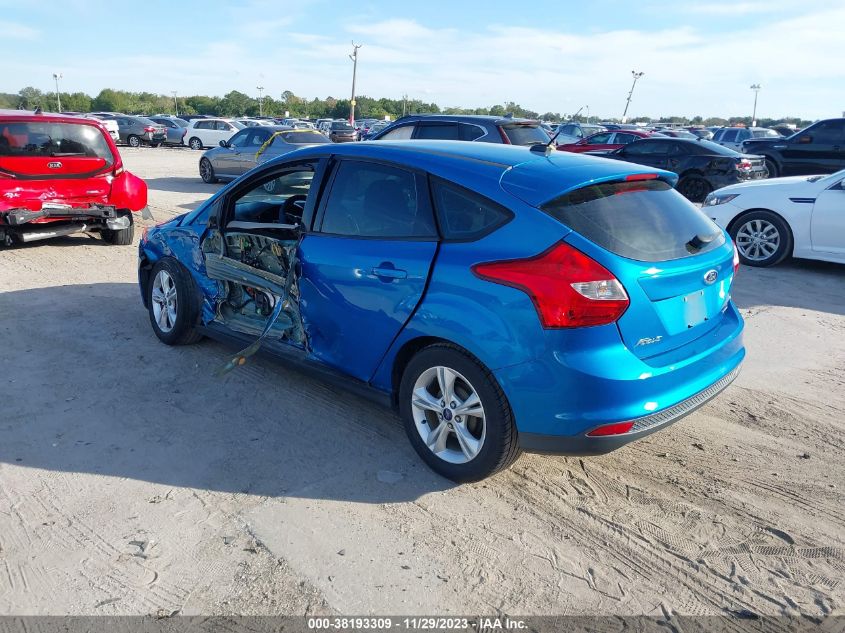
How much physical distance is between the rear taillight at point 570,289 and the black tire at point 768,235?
6430mm

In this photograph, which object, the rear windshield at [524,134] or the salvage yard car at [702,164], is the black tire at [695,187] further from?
the rear windshield at [524,134]

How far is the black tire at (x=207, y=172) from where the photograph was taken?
17.5 meters

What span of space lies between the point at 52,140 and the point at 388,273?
6.88 m

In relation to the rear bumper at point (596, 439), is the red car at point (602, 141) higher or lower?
higher

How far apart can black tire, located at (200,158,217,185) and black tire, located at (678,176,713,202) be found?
11.2m

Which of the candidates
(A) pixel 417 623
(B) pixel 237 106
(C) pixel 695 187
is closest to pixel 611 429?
(A) pixel 417 623

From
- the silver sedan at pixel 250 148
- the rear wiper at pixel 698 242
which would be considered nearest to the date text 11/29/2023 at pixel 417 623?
the rear wiper at pixel 698 242

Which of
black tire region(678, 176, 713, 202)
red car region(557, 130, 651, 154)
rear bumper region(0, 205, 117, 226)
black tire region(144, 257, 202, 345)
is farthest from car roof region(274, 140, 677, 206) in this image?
red car region(557, 130, 651, 154)

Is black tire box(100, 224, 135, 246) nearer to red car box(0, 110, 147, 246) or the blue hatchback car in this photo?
red car box(0, 110, 147, 246)

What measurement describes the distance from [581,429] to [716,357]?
988 millimetres

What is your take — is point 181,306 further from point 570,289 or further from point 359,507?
point 570,289

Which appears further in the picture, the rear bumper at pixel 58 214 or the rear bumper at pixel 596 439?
the rear bumper at pixel 58 214

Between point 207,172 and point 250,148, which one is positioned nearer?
point 250,148

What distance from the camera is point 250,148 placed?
17.0 metres
